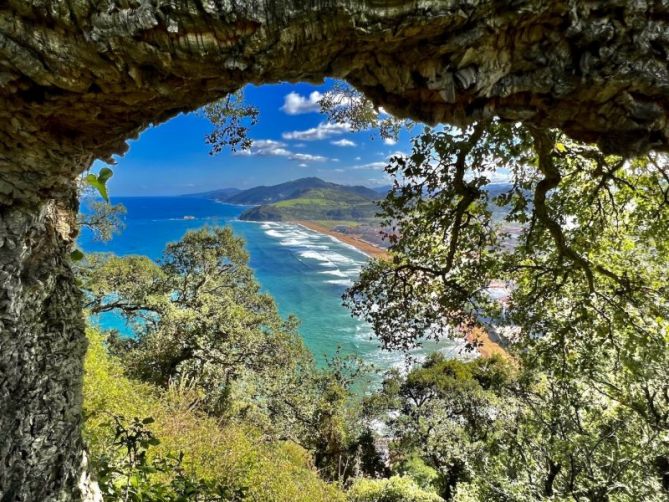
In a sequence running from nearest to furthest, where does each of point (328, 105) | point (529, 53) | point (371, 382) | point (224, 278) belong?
point (529, 53), point (328, 105), point (224, 278), point (371, 382)

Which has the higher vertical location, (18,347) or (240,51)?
(240,51)

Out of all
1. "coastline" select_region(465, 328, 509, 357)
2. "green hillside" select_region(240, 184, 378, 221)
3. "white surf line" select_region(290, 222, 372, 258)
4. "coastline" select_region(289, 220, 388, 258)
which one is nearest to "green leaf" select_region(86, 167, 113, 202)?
"coastline" select_region(465, 328, 509, 357)

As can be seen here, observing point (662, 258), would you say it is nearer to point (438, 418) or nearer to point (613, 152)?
point (613, 152)

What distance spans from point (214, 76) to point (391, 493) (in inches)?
577

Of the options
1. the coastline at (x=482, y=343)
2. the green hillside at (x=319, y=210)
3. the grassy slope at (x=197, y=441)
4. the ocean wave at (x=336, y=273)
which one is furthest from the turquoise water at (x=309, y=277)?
the green hillside at (x=319, y=210)

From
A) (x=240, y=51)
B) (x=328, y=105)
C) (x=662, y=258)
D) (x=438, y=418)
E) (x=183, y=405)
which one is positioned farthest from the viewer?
(x=438, y=418)

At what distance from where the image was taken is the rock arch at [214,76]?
1713 mm

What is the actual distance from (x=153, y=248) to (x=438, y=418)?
228 feet

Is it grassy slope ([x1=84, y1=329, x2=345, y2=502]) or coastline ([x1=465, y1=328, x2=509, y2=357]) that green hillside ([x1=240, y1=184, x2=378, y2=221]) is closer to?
coastline ([x1=465, y1=328, x2=509, y2=357])

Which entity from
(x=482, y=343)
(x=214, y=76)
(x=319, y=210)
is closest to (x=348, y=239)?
(x=319, y=210)

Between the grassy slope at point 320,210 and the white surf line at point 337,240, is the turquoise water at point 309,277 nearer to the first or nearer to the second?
the white surf line at point 337,240

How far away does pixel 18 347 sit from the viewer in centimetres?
252

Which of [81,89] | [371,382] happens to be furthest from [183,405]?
[371,382]

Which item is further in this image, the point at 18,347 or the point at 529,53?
the point at 18,347
